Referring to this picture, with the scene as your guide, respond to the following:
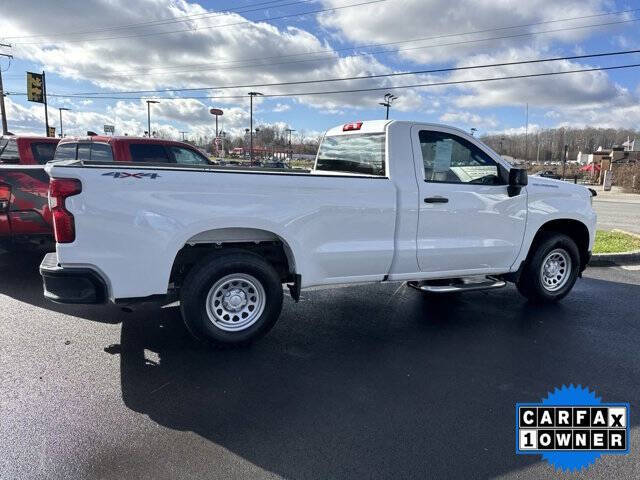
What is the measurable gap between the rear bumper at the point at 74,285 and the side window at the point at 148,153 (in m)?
4.88

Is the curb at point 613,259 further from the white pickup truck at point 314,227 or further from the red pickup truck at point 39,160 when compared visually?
the red pickup truck at point 39,160

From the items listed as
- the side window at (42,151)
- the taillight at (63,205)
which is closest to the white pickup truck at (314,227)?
the taillight at (63,205)

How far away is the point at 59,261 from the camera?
140 inches

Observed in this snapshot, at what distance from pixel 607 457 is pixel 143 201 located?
11.8 ft

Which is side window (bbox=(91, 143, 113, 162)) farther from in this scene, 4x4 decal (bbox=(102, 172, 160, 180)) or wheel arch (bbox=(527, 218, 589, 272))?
wheel arch (bbox=(527, 218, 589, 272))

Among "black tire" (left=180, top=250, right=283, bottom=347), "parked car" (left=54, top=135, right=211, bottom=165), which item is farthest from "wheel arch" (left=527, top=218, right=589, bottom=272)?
"parked car" (left=54, top=135, right=211, bottom=165)

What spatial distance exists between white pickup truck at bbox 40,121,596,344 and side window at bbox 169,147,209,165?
387 centimetres

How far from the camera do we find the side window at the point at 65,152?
839cm

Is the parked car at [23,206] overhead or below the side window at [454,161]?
below

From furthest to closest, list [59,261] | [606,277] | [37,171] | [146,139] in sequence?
[146,139] < [606,277] < [37,171] < [59,261]

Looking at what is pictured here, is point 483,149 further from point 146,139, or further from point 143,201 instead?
point 146,139

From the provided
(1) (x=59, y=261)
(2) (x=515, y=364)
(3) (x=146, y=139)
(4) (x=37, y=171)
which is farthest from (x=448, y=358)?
(3) (x=146, y=139)

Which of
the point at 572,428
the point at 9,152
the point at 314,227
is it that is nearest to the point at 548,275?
the point at 572,428

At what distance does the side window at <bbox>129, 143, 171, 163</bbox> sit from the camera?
27.0 ft
